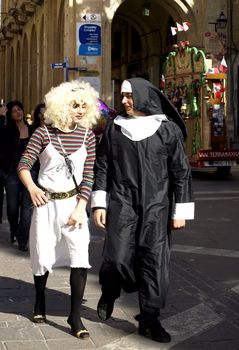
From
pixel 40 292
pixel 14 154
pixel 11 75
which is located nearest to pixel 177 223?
pixel 40 292

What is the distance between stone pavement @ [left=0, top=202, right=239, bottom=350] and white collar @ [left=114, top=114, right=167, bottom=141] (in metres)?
1.41

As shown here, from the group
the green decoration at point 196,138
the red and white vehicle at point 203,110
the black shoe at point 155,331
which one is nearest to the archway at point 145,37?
the red and white vehicle at point 203,110

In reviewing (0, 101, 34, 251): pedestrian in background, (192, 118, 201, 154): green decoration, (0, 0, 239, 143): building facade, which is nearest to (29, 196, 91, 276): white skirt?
(0, 101, 34, 251): pedestrian in background

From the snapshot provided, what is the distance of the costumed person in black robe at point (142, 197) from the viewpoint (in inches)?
177

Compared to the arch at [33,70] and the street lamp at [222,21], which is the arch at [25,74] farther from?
the street lamp at [222,21]

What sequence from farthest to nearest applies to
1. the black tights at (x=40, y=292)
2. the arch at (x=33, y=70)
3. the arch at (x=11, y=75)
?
1. the arch at (x=11, y=75)
2. the arch at (x=33, y=70)
3. the black tights at (x=40, y=292)

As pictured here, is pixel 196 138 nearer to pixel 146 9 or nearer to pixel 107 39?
pixel 107 39

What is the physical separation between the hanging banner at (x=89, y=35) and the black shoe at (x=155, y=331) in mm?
20842

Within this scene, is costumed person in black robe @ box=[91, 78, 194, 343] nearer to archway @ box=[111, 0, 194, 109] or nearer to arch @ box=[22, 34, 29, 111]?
archway @ box=[111, 0, 194, 109]

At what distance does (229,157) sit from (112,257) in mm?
12896

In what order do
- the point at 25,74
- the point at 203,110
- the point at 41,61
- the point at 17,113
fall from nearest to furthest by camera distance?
1. the point at 17,113
2. the point at 203,110
3. the point at 41,61
4. the point at 25,74

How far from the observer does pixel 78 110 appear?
4738mm

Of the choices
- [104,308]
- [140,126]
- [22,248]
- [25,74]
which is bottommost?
[22,248]

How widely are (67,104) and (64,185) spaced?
0.58 m
